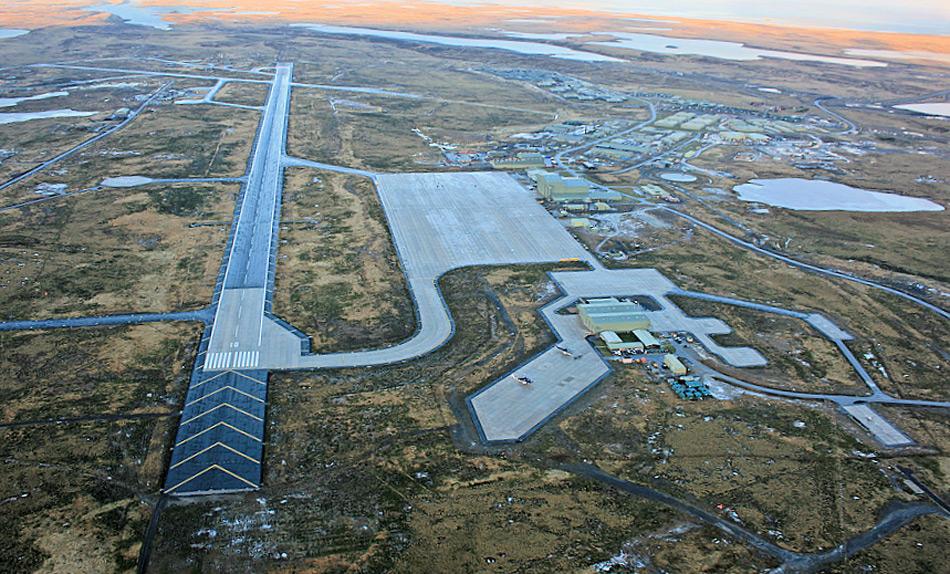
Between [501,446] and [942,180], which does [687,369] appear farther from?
[942,180]

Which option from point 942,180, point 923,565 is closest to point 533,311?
point 923,565

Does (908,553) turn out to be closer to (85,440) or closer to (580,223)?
(85,440)

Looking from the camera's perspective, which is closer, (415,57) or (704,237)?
(704,237)

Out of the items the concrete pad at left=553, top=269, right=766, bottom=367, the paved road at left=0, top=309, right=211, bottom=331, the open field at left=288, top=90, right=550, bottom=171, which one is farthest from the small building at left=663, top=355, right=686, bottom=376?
the open field at left=288, top=90, right=550, bottom=171

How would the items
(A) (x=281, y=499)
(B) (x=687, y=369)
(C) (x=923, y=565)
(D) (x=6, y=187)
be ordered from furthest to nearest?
(D) (x=6, y=187) → (B) (x=687, y=369) → (A) (x=281, y=499) → (C) (x=923, y=565)

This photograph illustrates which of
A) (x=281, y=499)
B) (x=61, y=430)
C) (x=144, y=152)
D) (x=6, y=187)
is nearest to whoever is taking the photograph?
(x=281, y=499)

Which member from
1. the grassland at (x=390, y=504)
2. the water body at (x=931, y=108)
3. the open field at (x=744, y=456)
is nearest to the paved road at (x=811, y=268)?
the open field at (x=744, y=456)

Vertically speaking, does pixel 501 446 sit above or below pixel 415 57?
below
